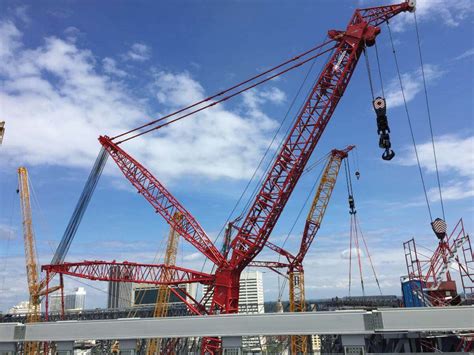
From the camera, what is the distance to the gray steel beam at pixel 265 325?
1900cm

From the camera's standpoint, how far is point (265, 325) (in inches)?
781

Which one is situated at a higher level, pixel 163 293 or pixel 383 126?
pixel 383 126

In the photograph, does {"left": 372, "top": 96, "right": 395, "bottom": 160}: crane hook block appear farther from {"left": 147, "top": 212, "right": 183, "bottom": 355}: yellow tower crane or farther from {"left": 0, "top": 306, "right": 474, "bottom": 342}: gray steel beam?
A: {"left": 147, "top": 212, "right": 183, "bottom": 355}: yellow tower crane

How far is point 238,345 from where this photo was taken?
19.8 metres

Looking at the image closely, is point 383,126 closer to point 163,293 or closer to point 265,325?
point 265,325

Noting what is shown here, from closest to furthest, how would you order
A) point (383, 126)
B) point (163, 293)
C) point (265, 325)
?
point (265, 325) < point (383, 126) < point (163, 293)

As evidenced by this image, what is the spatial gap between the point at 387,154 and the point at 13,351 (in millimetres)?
27536

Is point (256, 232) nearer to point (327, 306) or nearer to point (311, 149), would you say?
point (311, 149)

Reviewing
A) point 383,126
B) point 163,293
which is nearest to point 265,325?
point 383,126

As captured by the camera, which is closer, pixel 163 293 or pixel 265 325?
pixel 265 325

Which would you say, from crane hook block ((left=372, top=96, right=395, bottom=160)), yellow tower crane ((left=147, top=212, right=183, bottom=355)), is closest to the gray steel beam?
crane hook block ((left=372, top=96, right=395, bottom=160))

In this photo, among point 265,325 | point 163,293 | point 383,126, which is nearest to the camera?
point 265,325

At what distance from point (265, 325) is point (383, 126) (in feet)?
56.1

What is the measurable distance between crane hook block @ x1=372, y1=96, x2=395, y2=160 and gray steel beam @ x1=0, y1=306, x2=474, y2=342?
11532 millimetres
